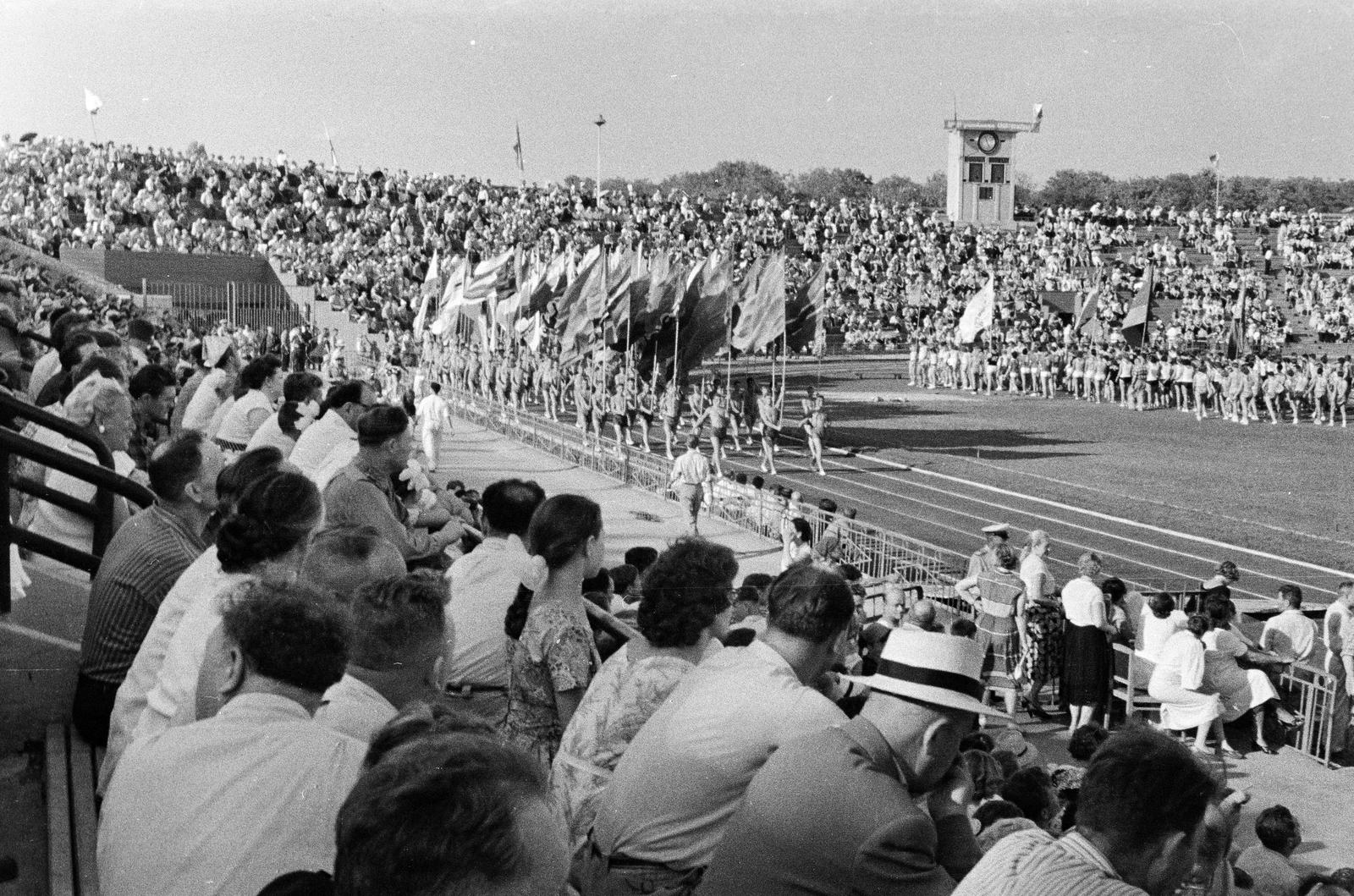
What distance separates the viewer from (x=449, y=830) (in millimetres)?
2277

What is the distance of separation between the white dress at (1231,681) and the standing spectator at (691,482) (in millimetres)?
9772

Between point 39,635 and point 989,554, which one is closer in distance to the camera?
point 39,635

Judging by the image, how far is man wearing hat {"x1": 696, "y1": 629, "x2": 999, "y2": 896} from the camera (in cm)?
353

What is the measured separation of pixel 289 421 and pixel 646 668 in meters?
5.27

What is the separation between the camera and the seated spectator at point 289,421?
959 cm

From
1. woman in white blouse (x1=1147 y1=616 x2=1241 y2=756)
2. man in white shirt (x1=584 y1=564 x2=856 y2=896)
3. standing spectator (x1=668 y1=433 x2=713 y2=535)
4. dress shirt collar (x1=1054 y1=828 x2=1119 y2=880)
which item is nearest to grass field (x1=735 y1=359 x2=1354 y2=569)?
standing spectator (x1=668 y1=433 x2=713 y2=535)

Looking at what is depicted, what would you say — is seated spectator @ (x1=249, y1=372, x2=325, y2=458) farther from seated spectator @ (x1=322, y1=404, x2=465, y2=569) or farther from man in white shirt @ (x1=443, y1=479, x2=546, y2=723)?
man in white shirt @ (x1=443, y1=479, x2=546, y2=723)

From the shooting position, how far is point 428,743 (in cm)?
243

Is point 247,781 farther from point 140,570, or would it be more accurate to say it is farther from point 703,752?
point 140,570

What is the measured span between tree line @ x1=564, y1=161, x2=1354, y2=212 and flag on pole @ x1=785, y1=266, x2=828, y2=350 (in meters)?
54.9

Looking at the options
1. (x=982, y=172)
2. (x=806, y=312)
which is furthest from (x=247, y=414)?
(x=982, y=172)

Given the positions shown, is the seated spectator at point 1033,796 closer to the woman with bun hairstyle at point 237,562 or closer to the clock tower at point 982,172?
the woman with bun hairstyle at point 237,562

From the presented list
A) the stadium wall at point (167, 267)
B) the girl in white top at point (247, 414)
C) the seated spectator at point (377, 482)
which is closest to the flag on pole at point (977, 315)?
the stadium wall at point (167, 267)

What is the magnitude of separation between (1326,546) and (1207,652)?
41.9 feet
